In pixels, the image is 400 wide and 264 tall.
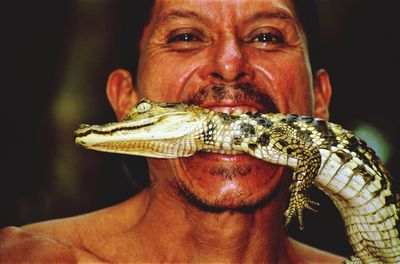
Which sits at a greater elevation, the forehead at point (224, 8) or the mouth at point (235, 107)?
the forehead at point (224, 8)

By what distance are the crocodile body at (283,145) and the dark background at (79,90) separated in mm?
1333

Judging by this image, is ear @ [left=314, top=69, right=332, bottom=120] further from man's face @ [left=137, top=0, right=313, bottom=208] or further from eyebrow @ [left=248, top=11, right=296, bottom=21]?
eyebrow @ [left=248, top=11, right=296, bottom=21]

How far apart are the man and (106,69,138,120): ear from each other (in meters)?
0.20

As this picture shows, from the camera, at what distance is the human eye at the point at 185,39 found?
94.0 inches

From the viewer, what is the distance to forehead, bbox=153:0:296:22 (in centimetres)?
236

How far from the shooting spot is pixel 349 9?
3771 mm

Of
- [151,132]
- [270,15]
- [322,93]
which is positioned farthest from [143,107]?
[322,93]

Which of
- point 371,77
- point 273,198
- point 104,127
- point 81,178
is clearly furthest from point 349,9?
point 104,127

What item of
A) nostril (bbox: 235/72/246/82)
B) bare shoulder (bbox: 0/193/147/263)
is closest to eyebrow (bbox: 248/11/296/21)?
nostril (bbox: 235/72/246/82)

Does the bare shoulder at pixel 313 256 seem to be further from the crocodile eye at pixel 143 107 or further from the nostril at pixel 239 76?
the crocodile eye at pixel 143 107

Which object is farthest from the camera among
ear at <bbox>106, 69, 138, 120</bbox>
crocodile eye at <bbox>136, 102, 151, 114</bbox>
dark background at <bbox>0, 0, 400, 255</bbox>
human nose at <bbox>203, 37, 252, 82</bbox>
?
dark background at <bbox>0, 0, 400, 255</bbox>

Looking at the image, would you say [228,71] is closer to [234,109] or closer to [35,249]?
[234,109]

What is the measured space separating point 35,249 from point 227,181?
33.0 inches

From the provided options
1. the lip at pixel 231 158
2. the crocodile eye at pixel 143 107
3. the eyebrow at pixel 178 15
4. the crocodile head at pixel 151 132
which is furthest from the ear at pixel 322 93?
the crocodile eye at pixel 143 107
